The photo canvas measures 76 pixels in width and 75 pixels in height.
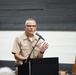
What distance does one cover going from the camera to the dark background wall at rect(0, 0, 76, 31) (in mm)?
4125

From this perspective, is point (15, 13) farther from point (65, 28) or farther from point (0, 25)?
point (65, 28)

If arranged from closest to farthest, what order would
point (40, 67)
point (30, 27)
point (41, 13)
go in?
1. point (40, 67)
2. point (30, 27)
3. point (41, 13)

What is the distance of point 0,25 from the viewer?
4348 mm

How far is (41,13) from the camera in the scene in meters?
4.23

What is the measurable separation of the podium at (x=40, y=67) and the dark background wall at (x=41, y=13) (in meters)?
2.34

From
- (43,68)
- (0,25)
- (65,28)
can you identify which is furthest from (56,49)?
(43,68)

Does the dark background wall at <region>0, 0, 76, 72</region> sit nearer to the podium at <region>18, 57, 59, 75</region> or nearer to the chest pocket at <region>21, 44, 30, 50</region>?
the chest pocket at <region>21, 44, 30, 50</region>

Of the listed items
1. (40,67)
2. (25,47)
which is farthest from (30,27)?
(40,67)

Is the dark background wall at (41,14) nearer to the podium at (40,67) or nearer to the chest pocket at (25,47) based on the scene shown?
the chest pocket at (25,47)

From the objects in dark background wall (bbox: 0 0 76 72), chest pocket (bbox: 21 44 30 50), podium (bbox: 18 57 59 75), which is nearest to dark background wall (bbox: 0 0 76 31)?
dark background wall (bbox: 0 0 76 72)

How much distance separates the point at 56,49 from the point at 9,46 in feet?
3.42

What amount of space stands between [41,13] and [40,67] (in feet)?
8.33

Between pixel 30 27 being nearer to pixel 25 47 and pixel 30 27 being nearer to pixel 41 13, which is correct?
pixel 25 47

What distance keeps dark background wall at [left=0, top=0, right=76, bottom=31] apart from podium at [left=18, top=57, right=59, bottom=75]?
2.34 m
